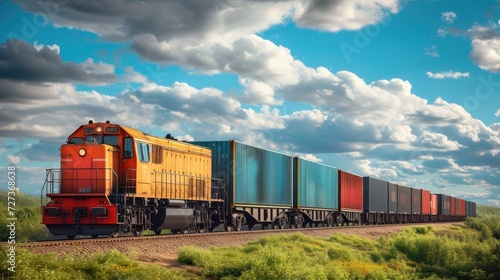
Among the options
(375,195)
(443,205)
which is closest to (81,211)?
(375,195)

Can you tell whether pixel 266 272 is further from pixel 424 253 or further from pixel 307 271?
pixel 424 253

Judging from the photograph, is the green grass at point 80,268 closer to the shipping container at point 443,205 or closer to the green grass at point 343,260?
the green grass at point 343,260

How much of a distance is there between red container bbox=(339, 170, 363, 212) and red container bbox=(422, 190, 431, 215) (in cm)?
2199

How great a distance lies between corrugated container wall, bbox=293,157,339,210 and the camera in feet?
128

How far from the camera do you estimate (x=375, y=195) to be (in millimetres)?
55906

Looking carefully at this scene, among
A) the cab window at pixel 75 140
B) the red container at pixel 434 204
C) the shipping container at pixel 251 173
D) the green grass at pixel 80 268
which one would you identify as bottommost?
the red container at pixel 434 204

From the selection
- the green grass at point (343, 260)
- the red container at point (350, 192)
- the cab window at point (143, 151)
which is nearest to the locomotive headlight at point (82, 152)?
the cab window at point (143, 151)

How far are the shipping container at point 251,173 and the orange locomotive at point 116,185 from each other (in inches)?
169

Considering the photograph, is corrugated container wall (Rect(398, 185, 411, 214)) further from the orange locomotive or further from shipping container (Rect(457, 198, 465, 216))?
the orange locomotive

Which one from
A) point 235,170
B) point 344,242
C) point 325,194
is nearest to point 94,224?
point 235,170

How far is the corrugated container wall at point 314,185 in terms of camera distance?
39031mm

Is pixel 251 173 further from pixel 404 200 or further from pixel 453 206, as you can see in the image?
pixel 453 206

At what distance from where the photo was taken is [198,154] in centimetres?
2797

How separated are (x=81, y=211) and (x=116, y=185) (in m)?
1.81
